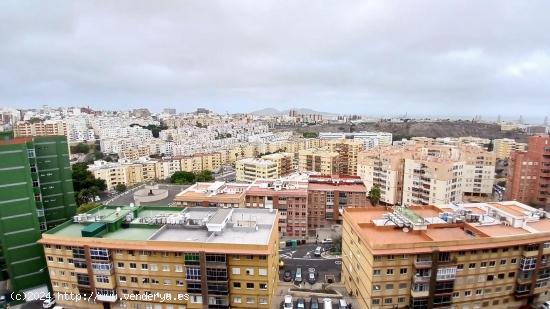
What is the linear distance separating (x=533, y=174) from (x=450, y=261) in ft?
154

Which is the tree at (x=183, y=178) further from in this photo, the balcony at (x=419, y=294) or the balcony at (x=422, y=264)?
the balcony at (x=422, y=264)

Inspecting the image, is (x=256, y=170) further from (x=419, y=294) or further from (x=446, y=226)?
(x=419, y=294)

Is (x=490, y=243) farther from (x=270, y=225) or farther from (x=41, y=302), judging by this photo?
(x=41, y=302)

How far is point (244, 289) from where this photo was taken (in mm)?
25344

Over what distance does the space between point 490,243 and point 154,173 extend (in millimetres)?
74964

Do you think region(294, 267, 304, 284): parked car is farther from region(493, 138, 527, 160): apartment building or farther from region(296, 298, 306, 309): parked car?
region(493, 138, 527, 160): apartment building

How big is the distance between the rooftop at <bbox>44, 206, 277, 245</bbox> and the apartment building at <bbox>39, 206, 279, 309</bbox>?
81 millimetres

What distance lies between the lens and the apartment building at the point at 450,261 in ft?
78.2

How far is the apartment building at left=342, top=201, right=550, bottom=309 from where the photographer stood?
2383 cm

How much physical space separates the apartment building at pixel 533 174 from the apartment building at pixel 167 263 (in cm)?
5292

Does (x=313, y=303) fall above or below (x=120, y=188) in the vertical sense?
above

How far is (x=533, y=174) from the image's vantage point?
5738 centimetres

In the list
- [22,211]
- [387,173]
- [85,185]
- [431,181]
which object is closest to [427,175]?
[431,181]

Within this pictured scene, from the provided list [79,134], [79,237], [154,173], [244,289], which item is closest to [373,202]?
[244,289]
